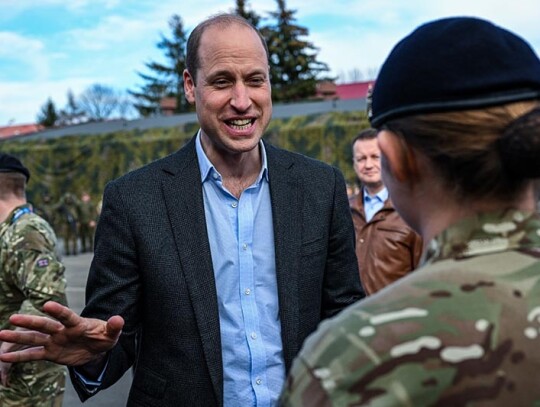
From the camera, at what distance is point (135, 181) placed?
242 cm

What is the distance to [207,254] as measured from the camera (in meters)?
2.33

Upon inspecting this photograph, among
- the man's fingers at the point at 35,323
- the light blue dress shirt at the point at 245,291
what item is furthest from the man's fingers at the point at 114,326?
the light blue dress shirt at the point at 245,291

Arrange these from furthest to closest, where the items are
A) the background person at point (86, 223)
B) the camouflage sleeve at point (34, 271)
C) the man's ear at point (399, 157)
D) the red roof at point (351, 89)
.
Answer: the red roof at point (351, 89) → the background person at point (86, 223) → the camouflage sleeve at point (34, 271) → the man's ear at point (399, 157)

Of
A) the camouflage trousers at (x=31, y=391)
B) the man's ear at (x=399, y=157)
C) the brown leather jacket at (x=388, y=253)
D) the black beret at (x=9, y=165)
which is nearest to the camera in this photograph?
the man's ear at (x=399, y=157)

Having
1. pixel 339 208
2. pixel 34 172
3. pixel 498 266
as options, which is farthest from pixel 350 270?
pixel 34 172

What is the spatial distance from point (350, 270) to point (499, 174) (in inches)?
56.5

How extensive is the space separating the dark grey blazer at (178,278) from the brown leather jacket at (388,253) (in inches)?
79.9

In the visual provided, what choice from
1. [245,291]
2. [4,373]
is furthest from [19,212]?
[245,291]

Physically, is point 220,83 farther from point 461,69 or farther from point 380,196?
point 380,196

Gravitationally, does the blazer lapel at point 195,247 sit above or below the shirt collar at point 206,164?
below

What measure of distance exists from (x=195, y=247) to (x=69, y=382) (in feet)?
17.8

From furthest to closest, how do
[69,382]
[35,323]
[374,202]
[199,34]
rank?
[69,382] < [374,202] < [199,34] < [35,323]

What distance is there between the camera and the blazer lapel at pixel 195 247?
7.35ft

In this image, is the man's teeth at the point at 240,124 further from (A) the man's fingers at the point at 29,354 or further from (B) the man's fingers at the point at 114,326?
(A) the man's fingers at the point at 29,354
